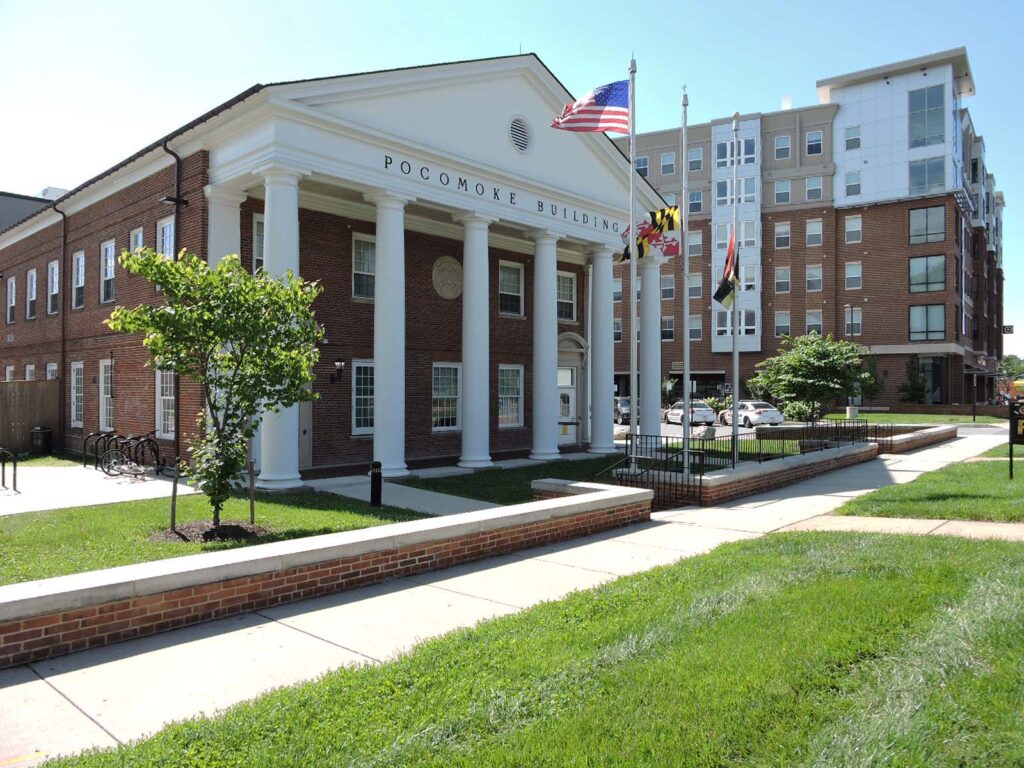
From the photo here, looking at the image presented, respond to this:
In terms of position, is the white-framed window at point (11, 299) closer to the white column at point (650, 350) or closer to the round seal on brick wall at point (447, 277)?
the round seal on brick wall at point (447, 277)

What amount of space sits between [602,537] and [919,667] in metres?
5.78

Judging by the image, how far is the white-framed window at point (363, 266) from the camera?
18844mm

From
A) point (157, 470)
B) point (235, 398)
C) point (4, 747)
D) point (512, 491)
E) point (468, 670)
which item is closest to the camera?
point (4, 747)

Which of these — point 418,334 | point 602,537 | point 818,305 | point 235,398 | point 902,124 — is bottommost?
point 602,537

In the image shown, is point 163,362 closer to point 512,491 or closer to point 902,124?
point 512,491

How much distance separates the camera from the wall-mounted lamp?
1809 cm

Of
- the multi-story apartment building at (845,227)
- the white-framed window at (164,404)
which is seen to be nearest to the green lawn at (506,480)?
the white-framed window at (164,404)

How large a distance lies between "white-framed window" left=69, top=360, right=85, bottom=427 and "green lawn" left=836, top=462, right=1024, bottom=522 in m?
20.8

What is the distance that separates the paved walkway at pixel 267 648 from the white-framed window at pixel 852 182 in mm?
49769

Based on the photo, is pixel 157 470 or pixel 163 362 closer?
pixel 163 362

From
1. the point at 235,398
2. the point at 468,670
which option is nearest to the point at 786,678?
the point at 468,670

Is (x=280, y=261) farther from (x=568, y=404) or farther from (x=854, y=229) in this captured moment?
(x=854, y=229)

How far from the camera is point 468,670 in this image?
498cm

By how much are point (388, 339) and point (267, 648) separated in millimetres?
A: 10760
